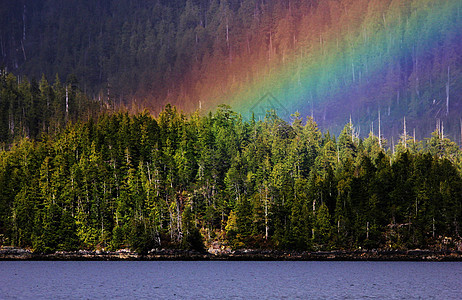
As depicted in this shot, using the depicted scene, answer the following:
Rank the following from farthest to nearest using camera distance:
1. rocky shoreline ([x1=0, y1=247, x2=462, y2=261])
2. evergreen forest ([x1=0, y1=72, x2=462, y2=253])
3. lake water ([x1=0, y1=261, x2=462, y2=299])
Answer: evergreen forest ([x1=0, y1=72, x2=462, y2=253])
rocky shoreline ([x1=0, y1=247, x2=462, y2=261])
lake water ([x1=0, y1=261, x2=462, y2=299])

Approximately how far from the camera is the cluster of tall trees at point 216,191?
13512 cm

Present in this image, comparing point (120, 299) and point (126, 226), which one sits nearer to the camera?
point (120, 299)

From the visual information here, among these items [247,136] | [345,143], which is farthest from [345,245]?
[247,136]

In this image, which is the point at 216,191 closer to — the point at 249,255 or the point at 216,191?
the point at 216,191

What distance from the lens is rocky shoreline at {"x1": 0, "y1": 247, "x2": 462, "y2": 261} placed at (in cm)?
13275

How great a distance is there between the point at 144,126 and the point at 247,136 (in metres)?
38.5

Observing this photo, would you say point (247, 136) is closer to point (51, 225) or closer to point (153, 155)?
point (153, 155)

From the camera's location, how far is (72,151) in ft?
598

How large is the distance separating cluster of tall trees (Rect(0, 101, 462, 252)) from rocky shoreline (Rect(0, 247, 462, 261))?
2.08m

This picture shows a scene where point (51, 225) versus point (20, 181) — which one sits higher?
point (20, 181)

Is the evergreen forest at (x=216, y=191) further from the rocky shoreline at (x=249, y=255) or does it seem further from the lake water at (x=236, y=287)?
the lake water at (x=236, y=287)

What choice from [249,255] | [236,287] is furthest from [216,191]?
[236,287]

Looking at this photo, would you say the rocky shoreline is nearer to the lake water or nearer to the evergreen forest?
the evergreen forest

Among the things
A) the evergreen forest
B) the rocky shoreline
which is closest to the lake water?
the rocky shoreline
